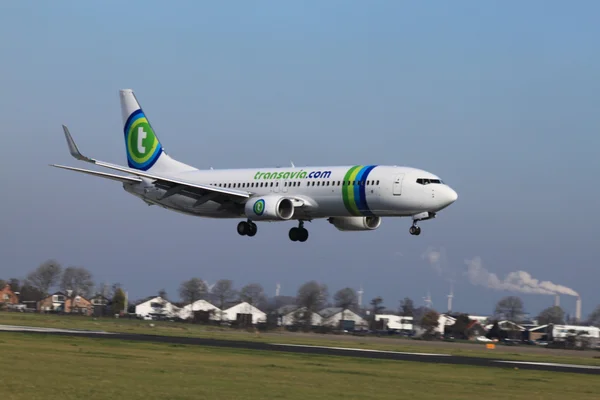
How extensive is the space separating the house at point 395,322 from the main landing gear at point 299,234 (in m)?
52.1

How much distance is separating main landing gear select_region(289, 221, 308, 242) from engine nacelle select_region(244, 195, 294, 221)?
5499mm

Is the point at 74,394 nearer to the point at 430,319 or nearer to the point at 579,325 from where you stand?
the point at 430,319

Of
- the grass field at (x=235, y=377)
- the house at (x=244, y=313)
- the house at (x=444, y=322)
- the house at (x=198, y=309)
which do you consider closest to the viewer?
the grass field at (x=235, y=377)

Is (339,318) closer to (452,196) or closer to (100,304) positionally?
(100,304)

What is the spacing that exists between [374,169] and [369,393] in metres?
30.1

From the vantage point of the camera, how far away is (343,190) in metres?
59.4

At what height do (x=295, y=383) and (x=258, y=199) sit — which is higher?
(x=258, y=199)

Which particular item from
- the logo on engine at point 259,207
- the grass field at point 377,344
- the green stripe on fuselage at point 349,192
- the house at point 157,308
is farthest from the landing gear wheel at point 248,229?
the house at point 157,308

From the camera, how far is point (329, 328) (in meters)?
98.9

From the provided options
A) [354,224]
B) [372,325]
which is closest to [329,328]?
[372,325]

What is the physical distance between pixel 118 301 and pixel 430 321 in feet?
164

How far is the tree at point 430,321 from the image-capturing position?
360 ft

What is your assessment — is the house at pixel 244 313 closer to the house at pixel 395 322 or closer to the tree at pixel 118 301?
the house at pixel 395 322

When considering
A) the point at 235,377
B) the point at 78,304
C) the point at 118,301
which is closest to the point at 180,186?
the point at 235,377
